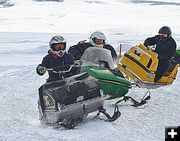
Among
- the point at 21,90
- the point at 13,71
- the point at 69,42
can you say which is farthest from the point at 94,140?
the point at 69,42

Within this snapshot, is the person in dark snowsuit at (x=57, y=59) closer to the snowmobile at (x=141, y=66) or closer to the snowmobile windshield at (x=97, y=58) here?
the snowmobile windshield at (x=97, y=58)

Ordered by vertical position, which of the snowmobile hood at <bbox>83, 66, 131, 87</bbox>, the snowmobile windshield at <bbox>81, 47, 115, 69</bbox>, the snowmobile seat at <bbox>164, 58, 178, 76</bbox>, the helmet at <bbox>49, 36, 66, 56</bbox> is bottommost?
the snowmobile seat at <bbox>164, 58, 178, 76</bbox>

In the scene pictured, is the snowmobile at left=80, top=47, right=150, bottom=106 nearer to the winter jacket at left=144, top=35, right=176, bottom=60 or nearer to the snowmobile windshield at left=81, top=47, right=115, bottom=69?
the snowmobile windshield at left=81, top=47, right=115, bottom=69

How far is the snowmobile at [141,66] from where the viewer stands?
988cm

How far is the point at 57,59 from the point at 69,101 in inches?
48.3

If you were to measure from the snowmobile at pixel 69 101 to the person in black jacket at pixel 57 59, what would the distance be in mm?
401

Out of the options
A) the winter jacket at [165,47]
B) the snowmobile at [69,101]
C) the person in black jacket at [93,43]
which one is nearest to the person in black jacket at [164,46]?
the winter jacket at [165,47]

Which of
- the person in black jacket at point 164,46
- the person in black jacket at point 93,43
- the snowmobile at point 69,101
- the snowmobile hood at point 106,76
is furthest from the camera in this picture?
the person in black jacket at point 164,46

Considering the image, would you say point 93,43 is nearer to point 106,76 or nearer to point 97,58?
point 97,58

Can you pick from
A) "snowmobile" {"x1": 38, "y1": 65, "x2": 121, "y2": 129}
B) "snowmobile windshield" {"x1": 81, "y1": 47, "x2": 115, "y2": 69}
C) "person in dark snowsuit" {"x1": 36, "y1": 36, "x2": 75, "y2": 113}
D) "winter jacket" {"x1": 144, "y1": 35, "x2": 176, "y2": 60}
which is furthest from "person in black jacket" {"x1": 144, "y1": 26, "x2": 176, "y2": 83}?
"snowmobile" {"x1": 38, "y1": 65, "x2": 121, "y2": 129}

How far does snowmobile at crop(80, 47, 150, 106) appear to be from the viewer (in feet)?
26.7

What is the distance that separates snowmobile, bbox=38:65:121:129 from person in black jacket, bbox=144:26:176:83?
138 inches

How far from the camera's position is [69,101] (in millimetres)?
6824

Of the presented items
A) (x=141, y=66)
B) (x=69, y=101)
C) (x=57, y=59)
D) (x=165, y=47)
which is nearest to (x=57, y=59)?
(x=57, y=59)
